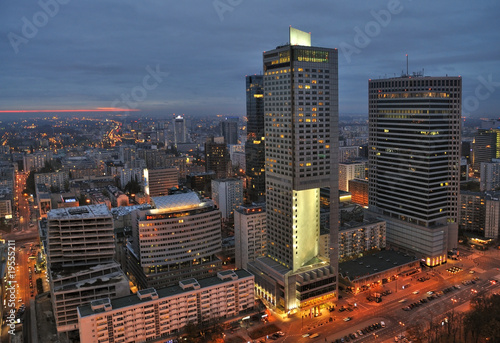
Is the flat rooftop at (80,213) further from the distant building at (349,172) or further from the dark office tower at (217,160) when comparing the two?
the dark office tower at (217,160)

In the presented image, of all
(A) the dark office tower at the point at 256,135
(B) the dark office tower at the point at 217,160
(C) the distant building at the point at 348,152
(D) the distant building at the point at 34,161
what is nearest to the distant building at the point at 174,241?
(A) the dark office tower at the point at 256,135

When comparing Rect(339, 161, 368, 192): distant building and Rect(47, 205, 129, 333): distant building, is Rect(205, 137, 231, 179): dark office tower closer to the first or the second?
Rect(339, 161, 368, 192): distant building

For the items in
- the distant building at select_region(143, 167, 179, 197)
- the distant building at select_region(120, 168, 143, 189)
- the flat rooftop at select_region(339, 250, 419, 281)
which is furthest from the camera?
the distant building at select_region(120, 168, 143, 189)

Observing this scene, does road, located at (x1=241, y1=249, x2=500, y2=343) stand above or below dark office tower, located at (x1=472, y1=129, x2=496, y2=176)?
below

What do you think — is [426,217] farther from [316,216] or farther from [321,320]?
[321,320]

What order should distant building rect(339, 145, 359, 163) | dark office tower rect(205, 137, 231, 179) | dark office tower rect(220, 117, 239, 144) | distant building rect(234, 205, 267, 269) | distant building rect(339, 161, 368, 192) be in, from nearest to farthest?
distant building rect(234, 205, 267, 269) → distant building rect(339, 161, 368, 192) → dark office tower rect(205, 137, 231, 179) → distant building rect(339, 145, 359, 163) → dark office tower rect(220, 117, 239, 144)

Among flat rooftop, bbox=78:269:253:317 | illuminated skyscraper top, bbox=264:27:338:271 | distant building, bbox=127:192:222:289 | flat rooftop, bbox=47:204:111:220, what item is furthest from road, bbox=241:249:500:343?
flat rooftop, bbox=47:204:111:220
